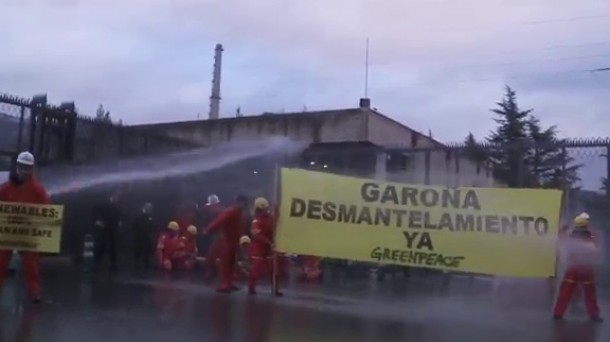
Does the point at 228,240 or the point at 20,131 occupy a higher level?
the point at 20,131

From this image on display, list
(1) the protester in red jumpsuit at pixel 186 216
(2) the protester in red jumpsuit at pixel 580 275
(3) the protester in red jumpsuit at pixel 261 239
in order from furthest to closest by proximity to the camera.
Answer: (1) the protester in red jumpsuit at pixel 186 216
(3) the protester in red jumpsuit at pixel 261 239
(2) the protester in red jumpsuit at pixel 580 275

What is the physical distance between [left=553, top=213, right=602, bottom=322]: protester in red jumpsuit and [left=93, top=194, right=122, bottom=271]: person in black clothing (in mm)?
10450

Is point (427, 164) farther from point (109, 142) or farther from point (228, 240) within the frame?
point (109, 142)

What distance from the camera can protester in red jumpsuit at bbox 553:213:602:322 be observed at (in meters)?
14.5

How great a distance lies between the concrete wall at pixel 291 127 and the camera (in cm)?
4034

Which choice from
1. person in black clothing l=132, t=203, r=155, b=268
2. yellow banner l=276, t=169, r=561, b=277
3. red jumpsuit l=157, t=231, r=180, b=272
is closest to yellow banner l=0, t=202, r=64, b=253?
yellow banner l=276, t=169, r=561, b=277

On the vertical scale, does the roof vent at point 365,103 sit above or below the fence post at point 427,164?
above

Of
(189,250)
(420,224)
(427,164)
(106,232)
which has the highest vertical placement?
(427,164)

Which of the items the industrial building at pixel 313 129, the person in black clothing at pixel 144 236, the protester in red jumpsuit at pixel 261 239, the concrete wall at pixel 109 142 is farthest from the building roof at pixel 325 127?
the protester in red jumpsuit at pixel 261 239

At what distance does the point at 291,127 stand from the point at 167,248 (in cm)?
2023

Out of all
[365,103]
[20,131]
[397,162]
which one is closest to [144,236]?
[20,131]

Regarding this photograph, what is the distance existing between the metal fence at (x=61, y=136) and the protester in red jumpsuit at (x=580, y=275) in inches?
449

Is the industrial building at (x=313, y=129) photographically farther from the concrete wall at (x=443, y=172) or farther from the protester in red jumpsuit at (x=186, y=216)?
the protester in red jumpsuit at (x=186, y=216)

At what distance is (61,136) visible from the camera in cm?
2180
